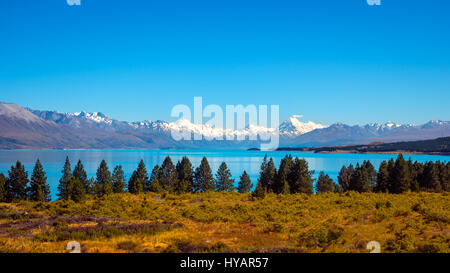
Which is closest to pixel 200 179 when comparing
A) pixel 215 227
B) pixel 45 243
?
pixel 215 227

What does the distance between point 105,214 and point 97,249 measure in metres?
15.2

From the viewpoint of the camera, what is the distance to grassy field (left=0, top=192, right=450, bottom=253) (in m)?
17.8

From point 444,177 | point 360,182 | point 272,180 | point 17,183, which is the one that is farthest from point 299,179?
point 17,183

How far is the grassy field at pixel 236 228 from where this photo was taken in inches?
699

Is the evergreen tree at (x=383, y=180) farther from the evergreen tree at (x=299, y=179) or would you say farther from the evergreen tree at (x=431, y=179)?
the evergreen tree at (x=299, y=179)

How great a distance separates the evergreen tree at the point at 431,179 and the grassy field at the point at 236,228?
48.6m

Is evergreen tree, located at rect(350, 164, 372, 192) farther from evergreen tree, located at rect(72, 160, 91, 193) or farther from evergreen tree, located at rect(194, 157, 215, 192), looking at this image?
evergreen tree, located at rect(72, 160, 91, 193)

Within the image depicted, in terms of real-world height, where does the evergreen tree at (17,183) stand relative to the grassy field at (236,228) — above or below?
below

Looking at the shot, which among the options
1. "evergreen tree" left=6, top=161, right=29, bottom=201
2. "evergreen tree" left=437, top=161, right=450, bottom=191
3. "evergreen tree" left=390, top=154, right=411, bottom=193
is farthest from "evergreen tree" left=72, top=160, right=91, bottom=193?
"evergreen tree" left=437, top=161, right=450, bottom=191

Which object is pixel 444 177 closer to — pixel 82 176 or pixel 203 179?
pixel 203 179

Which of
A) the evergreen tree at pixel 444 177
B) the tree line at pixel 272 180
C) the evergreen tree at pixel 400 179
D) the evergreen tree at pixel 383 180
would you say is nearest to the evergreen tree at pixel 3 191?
the tree line at pixel 272 180

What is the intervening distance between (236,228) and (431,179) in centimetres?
6538
